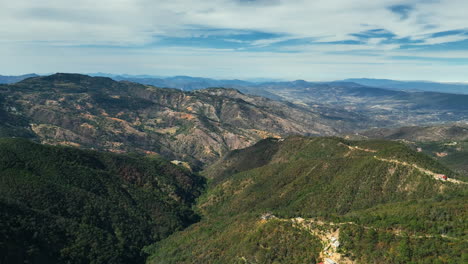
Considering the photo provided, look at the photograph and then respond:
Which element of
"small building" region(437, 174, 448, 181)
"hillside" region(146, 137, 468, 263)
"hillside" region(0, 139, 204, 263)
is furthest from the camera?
"small building" region(437, 174, 448, 181)

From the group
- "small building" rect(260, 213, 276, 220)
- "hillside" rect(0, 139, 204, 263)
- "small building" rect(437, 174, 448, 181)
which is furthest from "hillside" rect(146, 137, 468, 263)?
"hillside" rect(0, 139, 204, 263)

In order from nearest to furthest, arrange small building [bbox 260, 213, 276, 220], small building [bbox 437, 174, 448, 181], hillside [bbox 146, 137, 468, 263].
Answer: hillside [bbox 146, 137, 468, 263] → small building [bbox 260, 213, 276, 220] → small building [bbox 437, 174, 448, 181]

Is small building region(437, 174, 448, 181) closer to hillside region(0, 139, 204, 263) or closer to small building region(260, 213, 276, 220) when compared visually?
small building region(260, 213, 276, 220)

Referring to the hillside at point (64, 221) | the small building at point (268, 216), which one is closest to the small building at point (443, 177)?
the small building at point (268, 216)

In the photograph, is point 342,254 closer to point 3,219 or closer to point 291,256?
point 291,256

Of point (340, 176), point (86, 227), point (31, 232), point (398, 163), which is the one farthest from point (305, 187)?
point (31, 232)

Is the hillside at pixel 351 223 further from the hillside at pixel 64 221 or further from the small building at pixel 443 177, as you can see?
the hillside at pixel 64 221

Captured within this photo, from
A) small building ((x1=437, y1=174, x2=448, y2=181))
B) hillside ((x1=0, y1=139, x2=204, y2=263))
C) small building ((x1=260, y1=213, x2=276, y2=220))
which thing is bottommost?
hillside ((x1=0, y1=139, x2=204, y2=263))

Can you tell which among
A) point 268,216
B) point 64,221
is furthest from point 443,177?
point 64,221

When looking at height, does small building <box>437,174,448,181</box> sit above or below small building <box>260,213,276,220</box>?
above

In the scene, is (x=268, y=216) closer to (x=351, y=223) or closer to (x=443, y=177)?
(x=351, y=223)
